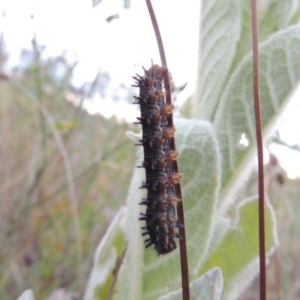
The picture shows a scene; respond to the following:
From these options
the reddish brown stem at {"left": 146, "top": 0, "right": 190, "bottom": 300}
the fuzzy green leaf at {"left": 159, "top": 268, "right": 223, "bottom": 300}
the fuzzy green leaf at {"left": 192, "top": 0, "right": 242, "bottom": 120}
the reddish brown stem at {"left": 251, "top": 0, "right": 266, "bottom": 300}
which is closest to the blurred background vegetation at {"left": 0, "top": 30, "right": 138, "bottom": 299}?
the fuzzy green leaf at {"left": 192, "top": 0, "right": 242, "bottom": 120}

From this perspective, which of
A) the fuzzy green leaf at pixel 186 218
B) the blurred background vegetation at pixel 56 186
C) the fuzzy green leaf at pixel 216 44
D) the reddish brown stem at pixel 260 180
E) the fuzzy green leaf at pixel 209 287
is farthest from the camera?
the blurred background vegetation at pixel 56 186

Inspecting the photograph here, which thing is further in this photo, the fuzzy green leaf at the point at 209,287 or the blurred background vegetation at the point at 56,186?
the blurred background vegetation at the point at 56,186

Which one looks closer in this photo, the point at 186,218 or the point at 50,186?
the point at 186,218

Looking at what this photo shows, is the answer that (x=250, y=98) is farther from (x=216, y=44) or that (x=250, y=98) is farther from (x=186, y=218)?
(x=186, y=218)

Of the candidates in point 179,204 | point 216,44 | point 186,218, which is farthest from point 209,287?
point 216,44

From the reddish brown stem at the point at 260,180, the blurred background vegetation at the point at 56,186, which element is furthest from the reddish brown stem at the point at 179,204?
the blurred background vegetation at the point at 56,186

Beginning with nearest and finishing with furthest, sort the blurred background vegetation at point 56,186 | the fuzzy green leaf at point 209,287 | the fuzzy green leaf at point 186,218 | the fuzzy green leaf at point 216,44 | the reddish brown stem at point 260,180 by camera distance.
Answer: the fuzzy green leaf at point 209,287 < the reddish brown stem at point 260,180 < the fuzzy green leaf at point 186,218 < the fuzzy green leaf at point 216,44 < the blurred background vegetation at point 56,186

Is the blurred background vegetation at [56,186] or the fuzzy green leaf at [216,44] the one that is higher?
the fuzzy green leaf at [216,44]

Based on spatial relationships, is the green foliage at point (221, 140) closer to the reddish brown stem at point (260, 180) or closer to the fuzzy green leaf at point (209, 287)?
the reddish brown stem at point (260, 180)

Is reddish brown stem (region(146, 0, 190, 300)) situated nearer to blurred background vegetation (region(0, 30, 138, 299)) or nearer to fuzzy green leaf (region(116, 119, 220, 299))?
fuzzy green leaf (region(116, 119, 220, 299))
